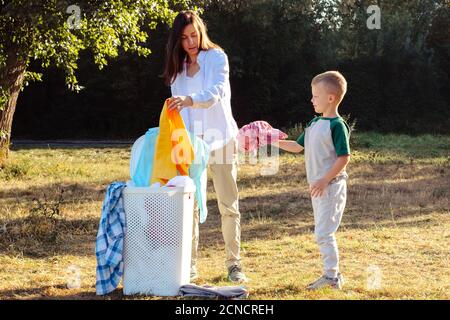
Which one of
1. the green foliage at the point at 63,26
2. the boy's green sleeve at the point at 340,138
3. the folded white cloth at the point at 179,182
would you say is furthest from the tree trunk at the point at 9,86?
the boy's green sleeve at the point at 340,138

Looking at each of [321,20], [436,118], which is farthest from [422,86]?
[321,20]

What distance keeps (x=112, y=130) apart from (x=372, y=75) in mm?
9923

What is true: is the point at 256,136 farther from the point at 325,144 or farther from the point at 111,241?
the point at 111,241

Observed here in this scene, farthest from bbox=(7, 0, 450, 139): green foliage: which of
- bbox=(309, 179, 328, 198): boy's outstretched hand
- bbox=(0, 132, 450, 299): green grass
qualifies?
bbox=(309, 179, 328, 198): boy's outstretched hand

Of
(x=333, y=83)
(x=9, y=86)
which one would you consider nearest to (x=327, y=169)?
(x=333, y=83)

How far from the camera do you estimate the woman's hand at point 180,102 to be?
459cm

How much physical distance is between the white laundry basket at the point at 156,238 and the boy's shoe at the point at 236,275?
24.3 inches

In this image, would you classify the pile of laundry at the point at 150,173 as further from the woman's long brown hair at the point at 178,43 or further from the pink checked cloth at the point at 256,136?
the woman's long brown hair at the point at 178,43

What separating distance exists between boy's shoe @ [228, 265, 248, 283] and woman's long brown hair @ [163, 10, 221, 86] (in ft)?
4.46

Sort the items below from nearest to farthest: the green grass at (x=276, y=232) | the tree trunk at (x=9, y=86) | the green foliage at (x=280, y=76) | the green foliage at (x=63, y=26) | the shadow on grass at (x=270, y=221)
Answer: the green grass at (x=276, y=232), the shadow on grass at (x=270, y=221), the green foliage at (x=63, y=26), the tree trunk at (x=9, y=86), the green foliage at (x=280, y=76)

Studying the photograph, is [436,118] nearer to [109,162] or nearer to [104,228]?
[109,162]

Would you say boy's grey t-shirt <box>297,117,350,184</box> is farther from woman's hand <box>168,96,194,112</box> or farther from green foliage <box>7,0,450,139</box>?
green foliage <box>7,0,450,139</box>

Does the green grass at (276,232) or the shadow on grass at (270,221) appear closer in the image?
the green grass at (276,232)

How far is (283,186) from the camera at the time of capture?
10.9 meters
